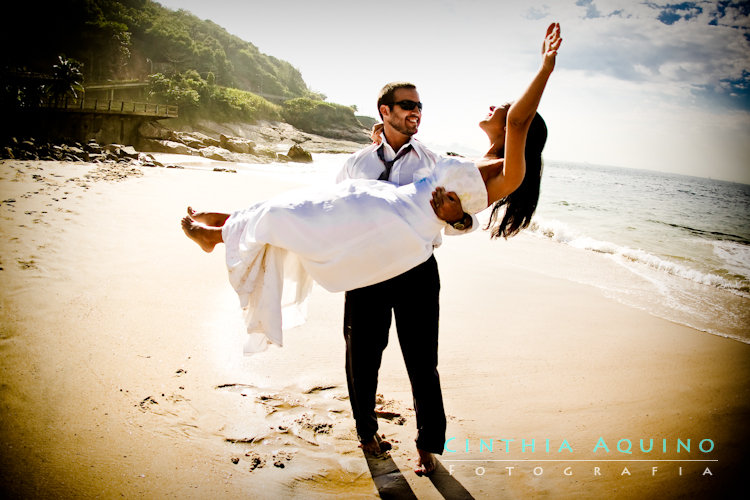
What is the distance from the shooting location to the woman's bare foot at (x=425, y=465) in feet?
7.29

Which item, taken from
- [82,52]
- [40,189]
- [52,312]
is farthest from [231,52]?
[52,312]

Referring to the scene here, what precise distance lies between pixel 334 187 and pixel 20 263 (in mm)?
4619

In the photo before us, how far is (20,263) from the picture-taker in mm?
4379

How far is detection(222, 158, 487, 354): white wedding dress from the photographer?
1838 mm

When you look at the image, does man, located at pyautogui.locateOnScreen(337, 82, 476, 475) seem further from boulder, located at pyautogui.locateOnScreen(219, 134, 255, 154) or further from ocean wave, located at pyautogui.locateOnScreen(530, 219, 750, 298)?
boulder, located at pyautogui.locateOnScreen(219, 134, 255, 154)

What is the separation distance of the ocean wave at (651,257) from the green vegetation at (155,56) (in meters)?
38.4

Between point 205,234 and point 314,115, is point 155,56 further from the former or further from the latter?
point 205,234

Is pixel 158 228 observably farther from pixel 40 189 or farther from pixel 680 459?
pixel 680 459

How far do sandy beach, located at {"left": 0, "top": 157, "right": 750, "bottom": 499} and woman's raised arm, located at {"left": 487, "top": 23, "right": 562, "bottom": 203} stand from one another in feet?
5.81

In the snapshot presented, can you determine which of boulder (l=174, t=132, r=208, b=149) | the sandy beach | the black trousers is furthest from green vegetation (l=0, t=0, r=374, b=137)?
the black trousers

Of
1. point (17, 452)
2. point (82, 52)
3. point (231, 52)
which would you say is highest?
point (231, 52)

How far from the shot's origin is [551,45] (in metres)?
1.64

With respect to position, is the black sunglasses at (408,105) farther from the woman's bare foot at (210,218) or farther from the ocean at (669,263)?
the ocean at (669,263)

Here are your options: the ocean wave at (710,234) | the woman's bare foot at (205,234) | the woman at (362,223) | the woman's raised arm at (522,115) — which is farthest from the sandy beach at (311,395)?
the ocean wave at (710,234)
